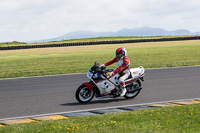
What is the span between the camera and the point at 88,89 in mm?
9992

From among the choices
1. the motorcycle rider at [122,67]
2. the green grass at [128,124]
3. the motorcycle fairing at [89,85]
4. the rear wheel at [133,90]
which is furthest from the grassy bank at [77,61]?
the green grass at [128,124]

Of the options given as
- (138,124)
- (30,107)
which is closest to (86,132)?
(138,124)

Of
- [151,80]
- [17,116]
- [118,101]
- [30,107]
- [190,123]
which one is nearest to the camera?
[190,123]

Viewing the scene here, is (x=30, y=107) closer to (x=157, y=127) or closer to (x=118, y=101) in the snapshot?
(x=118, y=101)

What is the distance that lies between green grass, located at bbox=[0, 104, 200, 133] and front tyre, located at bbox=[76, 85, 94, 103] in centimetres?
229

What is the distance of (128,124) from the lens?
21.8ft

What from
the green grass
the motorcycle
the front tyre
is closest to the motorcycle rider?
the motorcycle

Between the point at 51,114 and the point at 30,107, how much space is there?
128 centimetres

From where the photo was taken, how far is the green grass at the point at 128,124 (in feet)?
20.4

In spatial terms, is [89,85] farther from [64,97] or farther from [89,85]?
[64,97]

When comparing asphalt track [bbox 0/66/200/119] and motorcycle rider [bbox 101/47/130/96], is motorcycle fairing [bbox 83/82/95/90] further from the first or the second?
motorcycle rider [bbox 101/47/130/96]

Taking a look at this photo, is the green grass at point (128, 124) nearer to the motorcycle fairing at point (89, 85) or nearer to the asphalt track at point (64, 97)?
the asphalt track at point (64, 97)

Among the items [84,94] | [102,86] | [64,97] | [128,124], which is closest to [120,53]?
[102,86]

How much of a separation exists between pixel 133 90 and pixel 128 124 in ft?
13.1
